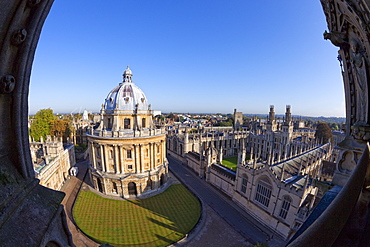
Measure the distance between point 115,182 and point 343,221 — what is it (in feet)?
90.4

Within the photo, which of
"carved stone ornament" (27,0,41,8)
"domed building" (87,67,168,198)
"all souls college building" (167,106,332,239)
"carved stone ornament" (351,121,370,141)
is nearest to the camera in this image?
"carved stone ornament" (27,0,41,8)

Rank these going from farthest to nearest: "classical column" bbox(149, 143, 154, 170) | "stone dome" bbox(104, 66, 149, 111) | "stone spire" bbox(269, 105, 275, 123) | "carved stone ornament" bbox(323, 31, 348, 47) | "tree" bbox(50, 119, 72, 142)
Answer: "stone spire" bbox(269, 105, 275, 123)
"tree" bbox(50, 119, 72, 142)
"stone dome" bbox(104, 66, 149, 111)
"classical column" bbox(149, 143, 154, 170)
"carved stone ornament" bbox(323, 31, 348, 47)

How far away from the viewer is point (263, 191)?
68.9ft

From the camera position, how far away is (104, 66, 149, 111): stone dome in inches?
1070

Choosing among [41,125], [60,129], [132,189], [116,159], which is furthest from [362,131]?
[41,125]

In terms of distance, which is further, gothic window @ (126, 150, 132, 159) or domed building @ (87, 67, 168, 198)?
gothic window @ (126, 150, 132, 159)

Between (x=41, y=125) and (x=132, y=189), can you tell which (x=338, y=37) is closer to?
(x=132, y=189)

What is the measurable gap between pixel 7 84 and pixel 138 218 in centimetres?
2220

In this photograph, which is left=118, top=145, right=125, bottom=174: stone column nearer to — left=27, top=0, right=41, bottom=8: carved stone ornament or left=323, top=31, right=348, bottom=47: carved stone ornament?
left=27, top=0, right=41, bottom=8: carved stone ornament

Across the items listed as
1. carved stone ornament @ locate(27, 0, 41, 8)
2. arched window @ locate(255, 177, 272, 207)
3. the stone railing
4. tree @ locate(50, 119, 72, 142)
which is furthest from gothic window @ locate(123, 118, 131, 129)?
tree @ locate(50, 119, 72, 142)

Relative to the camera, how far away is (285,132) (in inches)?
1889

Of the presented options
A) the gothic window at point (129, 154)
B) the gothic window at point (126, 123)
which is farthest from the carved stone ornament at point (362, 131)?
the gothic window at point (126, 123)

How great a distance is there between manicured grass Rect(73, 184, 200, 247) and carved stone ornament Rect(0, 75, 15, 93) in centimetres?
1926

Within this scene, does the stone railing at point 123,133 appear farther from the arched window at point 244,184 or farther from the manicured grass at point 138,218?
the arched window at point 244,184
